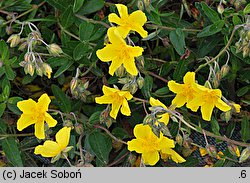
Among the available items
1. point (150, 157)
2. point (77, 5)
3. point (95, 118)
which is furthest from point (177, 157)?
point (77, 5)

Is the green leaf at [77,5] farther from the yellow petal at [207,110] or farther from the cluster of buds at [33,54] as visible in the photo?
the yellow petal at [207,110]

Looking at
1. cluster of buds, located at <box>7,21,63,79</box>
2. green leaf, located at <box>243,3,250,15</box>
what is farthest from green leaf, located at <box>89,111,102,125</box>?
green leaf, located at <box>243,3,250,15</box>

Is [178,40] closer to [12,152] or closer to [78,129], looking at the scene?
[78,129]

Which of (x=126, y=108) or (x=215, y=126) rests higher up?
(x=126, y=108)

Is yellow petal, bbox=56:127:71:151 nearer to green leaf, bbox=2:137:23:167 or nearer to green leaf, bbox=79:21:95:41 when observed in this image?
green leaf, bbox=2:137:23:167

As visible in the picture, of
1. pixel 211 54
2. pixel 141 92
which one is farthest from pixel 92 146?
pixel 211 54

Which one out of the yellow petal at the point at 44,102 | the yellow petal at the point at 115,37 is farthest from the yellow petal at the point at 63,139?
the yellow petal at the point at 115,37

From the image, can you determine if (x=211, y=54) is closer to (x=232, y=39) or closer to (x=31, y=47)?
(x=232, y=39)
